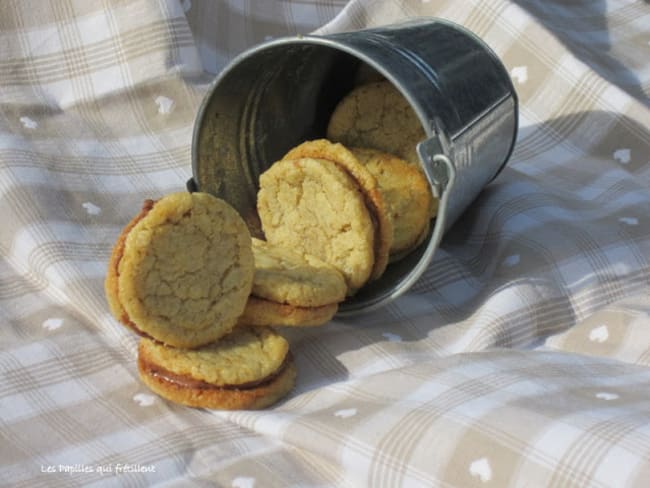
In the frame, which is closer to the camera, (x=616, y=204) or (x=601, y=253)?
(x=601, y=253)

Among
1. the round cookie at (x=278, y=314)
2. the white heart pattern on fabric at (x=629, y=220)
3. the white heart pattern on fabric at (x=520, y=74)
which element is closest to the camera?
the round cookie at (x=278, y=314)

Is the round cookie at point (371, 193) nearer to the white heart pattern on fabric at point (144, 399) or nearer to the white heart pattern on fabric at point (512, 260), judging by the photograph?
the white heart pattern on fabric at point (512, 260)

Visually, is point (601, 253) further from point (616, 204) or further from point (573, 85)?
point (573, 85)

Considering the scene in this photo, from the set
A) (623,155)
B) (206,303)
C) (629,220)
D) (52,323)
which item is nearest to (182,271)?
(206,303)

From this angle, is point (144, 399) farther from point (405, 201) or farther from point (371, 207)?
point (405, 201)

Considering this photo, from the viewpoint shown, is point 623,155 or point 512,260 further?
point 623,155

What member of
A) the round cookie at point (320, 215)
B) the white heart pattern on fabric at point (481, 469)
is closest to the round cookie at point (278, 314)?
the round cookie at point (320, 215)

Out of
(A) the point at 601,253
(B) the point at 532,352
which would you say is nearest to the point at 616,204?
(A) the point at 601,253
